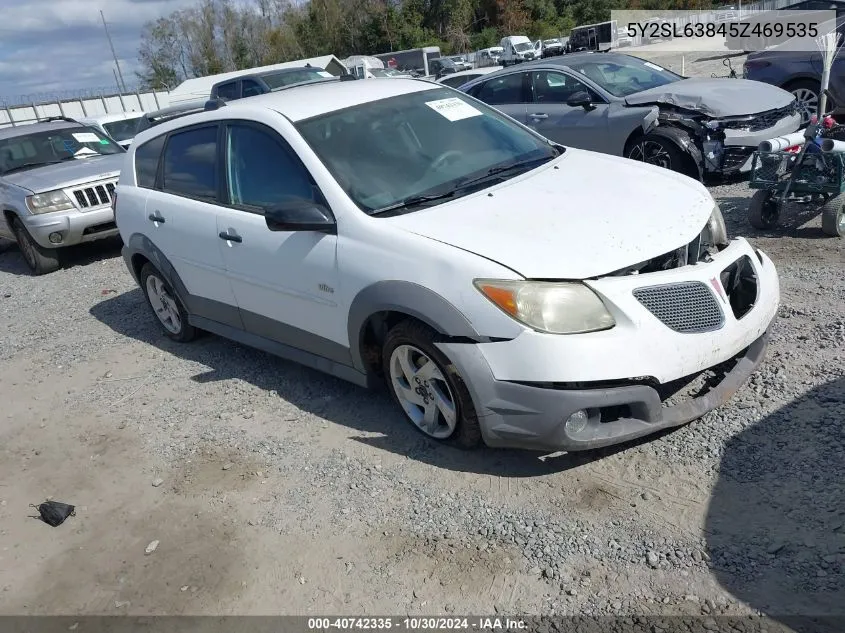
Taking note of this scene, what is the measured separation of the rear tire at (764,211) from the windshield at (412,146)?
267 centimetres

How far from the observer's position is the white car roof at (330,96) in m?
4.36

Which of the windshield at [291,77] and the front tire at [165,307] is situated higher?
the windshield at [291,77]

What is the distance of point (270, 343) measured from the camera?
15.4 ft

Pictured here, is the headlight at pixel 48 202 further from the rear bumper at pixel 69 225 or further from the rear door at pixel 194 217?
the rear door at pixel 194 217

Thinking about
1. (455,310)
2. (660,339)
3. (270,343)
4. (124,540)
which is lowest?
(124,540)

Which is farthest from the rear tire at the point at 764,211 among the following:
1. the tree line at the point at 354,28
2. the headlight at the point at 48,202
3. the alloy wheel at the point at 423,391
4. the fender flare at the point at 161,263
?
the tree line at the point at 354,28

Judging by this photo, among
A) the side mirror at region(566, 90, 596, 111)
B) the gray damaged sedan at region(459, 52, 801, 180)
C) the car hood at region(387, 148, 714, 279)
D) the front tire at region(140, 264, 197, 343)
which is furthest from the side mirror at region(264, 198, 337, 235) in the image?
the side mirror at region(566, 90, 596, 111)

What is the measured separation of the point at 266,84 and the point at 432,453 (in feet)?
36.5

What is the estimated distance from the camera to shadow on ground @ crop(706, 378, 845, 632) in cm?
255

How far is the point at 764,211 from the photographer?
21.0ft

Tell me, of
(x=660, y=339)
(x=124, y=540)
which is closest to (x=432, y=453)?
(x=660, y=339)

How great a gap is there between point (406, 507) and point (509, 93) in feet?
23.9

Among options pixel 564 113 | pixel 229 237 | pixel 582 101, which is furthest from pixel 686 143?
pixel 229 237

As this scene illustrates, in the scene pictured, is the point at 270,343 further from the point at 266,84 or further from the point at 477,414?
the point at 266,84
